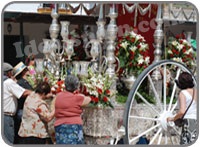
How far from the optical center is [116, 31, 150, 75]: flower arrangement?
5.13 m

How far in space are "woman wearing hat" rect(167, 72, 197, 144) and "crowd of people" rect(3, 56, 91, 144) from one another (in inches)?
42.8

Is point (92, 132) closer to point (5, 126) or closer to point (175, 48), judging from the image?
point (5, 126)

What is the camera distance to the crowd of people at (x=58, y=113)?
3928 mm

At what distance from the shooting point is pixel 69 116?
3.94 meters

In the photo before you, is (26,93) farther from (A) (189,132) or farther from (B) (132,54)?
(A) (189,132)

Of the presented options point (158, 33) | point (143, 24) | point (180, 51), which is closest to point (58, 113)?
point (158, 33)

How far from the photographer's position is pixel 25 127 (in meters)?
4.04

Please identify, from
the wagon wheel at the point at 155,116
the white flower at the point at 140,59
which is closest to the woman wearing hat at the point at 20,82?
the wagon wheel at the point at 155,116

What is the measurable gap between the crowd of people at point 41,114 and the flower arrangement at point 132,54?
128 centimetres

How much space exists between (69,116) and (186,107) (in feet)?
4.30

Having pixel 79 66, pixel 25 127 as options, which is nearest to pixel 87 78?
pixel 79 66

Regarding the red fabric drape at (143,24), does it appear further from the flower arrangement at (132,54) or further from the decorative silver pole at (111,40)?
the decorative silver pole at (111,40)

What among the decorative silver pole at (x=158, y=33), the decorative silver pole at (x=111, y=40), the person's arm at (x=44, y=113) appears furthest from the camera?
the decorative silver pole at (x=158, y=33)

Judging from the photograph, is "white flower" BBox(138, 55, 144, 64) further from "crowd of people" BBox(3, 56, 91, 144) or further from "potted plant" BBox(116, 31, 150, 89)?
"crowd of people" BBox(3, 56, 91, 144)
